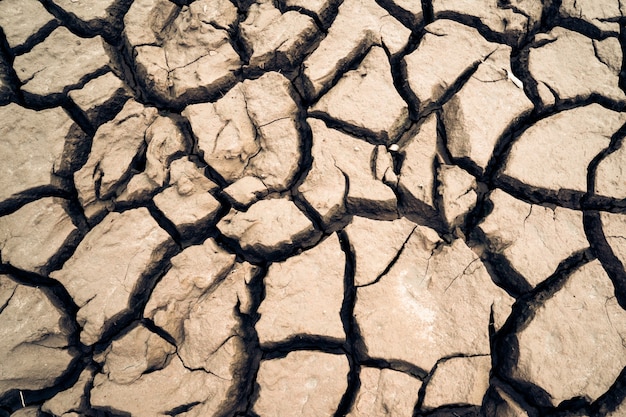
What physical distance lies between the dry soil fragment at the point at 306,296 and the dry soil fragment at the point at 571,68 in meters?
1.23

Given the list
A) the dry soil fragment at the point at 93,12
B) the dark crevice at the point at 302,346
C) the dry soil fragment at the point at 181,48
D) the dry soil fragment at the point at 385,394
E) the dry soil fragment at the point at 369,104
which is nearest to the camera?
the dry soil fragment at the point at 385,394

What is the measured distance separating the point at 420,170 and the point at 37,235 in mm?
1542

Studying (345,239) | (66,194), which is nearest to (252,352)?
(345,239)

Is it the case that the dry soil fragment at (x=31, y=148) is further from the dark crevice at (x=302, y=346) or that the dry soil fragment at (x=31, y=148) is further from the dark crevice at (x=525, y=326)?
the dark crevice at (x=525, y=326)

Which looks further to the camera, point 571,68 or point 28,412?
point 571,68

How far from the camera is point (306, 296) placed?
149 cm

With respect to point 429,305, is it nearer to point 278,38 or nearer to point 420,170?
point 420,170

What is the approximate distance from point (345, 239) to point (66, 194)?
1.18 m

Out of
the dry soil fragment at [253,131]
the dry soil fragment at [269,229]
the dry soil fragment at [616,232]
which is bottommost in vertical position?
the dry soil fragment at [269,229]

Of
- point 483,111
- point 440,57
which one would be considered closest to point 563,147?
point 483,111

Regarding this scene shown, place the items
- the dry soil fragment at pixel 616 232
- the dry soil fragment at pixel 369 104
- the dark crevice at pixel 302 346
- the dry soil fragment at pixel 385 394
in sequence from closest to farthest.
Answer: the dry soil fragment at pixel 385 394 → the dark crevice at pixel 302 346 → the dry soil fragment at pixel 616 232 → the dry soil fragment at pixel 369 104

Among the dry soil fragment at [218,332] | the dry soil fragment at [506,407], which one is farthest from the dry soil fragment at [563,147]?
the dry soil fragment at [218,332]

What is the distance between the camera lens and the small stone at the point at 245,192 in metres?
1.65

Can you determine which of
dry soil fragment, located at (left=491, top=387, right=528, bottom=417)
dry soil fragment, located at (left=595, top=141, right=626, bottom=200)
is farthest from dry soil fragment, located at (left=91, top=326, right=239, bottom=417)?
dry soil fragment, located at (left=595, top=141, right=626, bottom=200)
